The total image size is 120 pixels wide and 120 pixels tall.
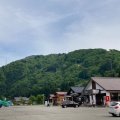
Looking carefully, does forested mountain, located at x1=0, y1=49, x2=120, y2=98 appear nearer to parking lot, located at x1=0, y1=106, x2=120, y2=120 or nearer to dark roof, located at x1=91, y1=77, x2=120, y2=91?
dark roof, located at x1=91, y1=77, x2=120, y2=91

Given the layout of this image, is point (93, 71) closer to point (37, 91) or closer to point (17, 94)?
point (37, 91)

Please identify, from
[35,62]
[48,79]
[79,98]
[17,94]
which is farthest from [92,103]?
[35,62]

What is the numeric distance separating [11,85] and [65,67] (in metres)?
36.0

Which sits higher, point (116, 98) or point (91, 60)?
point (91, 60)

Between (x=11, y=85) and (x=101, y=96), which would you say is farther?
(x=11, y=85)

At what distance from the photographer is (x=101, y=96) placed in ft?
191

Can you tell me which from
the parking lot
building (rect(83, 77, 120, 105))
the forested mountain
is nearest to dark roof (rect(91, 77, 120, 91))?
building (rect(83, 77, 120, 105))

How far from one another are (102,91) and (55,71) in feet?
368

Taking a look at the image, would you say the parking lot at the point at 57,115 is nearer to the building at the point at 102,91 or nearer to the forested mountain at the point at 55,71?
the building at the point at 102,91

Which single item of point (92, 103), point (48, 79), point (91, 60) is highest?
point (91, 60)

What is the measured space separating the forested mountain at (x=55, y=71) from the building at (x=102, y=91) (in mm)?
54768

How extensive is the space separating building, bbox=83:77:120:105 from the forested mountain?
5477 centimetres

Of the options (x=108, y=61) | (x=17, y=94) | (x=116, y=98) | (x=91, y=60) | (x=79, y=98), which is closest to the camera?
(x=116, y=98)

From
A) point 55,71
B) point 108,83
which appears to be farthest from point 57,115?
point 55,71
